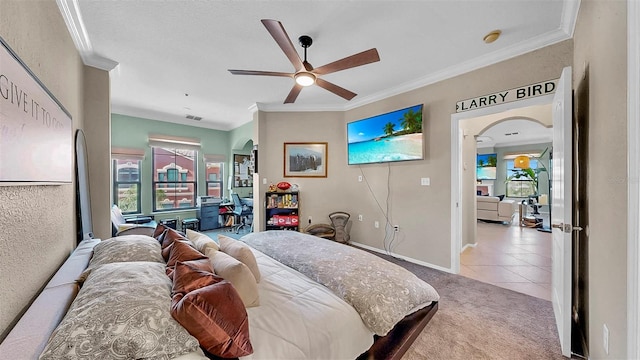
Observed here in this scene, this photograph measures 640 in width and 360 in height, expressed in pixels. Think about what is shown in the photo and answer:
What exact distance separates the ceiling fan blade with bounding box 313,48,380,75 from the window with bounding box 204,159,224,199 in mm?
5185

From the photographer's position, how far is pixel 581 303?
1939mm

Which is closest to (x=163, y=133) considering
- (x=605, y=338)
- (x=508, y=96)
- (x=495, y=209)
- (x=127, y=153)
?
(x=127, y=153)

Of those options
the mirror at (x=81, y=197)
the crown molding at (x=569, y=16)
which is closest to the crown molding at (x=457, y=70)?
the crown molding at (x=569, y=16)

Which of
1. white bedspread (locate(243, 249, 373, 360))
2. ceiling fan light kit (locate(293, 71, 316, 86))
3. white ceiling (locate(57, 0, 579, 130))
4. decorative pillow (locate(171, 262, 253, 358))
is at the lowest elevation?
white bedspread (locate(243, 249, 373, 360))

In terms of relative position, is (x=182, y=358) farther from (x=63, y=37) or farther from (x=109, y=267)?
(x=63, y=37)

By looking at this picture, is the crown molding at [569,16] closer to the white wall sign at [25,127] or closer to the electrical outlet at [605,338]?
the electrical outlet at [605,338]

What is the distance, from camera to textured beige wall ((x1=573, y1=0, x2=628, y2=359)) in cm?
112

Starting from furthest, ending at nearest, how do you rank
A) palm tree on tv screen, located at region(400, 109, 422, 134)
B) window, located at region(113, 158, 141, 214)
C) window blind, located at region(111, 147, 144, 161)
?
window, located at region(113, 158, 141, 214) < window blind, located at region(111, 147, 144, 161) < palm tree on tv screen, located at region(400, 109, 422, 134)

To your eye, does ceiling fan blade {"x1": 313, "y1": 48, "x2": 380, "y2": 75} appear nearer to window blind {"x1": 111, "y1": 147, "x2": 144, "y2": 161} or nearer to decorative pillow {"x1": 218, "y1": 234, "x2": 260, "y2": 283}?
decorative pillow {"x1": 218, "y1": 234, "x2": 260, "y2": 283}

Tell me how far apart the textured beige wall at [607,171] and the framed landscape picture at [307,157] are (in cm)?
351

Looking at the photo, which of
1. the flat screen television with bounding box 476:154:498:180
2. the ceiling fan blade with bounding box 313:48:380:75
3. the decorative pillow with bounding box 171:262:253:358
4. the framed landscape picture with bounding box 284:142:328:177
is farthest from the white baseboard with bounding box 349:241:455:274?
the flat screen television with bounding box 476:154:498:180

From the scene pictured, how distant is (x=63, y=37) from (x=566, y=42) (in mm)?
4554

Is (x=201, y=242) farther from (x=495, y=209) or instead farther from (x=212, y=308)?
(x=495, y=209)

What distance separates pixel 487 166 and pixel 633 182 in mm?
9971
